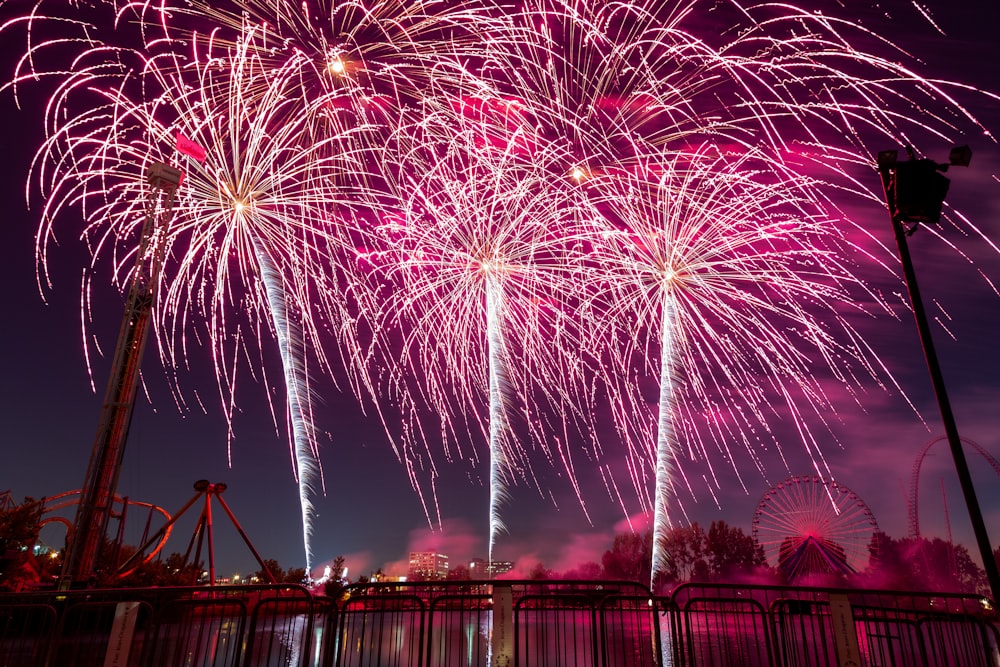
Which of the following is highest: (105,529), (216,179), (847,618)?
(216,179)

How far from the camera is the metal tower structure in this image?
16828 mm

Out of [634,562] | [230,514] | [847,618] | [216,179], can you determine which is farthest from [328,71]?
[634,562]

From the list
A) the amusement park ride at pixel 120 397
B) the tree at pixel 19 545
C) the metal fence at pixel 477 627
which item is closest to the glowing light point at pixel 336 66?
the amusement park ride at pixel 120 397

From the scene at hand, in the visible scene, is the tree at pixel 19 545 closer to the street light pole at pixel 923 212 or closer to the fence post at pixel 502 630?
the fence post at pixel 502 630

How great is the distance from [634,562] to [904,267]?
100489mm

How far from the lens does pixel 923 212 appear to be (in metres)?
8.45

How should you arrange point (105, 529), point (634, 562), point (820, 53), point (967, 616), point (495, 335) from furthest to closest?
1. point (634, 562)
2. point (495, 335)
3. point (105, 529)
4. point (820, 53)
5. point (967, 616)

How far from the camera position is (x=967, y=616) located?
1084 centimetres

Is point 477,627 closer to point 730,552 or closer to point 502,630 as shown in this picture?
point 502,630

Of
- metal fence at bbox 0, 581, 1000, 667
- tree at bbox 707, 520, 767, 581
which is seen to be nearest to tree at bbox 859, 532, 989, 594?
tree at bbox 707, 520, 767, 581

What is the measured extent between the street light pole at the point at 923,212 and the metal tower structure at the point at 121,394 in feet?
Result: 58.2

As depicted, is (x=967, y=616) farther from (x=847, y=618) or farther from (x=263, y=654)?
(x=263, y=654)

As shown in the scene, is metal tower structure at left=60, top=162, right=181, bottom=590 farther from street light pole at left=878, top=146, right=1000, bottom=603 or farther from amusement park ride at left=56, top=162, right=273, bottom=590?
street light pole at left=878, top=146, right=1000, bottom=603

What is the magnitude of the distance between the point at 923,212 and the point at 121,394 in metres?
18.5
